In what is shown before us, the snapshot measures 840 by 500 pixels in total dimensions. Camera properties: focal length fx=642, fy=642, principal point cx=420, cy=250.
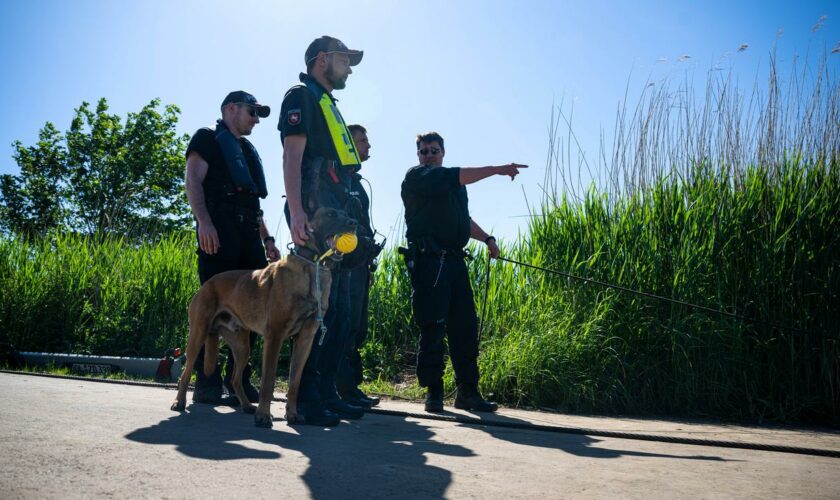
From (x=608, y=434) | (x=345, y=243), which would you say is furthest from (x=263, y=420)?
→ (x=608, y=434)

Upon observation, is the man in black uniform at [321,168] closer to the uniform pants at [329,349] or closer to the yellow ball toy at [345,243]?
the uniform pants at [329,349]

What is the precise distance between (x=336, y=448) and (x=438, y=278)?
7.37 feet

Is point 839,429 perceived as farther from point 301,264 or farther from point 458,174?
point 301,264

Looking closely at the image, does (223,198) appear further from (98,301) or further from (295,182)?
(98,301)

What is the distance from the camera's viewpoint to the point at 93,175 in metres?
32.8

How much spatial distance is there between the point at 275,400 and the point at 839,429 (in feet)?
14.4

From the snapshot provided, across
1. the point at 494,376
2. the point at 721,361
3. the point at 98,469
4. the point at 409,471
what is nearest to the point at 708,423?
the point at 721,361

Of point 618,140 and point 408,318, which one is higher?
point 618,140

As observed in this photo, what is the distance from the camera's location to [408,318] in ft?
25.1

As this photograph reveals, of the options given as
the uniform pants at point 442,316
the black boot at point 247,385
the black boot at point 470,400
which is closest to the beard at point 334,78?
the uniform pants at point 442,316

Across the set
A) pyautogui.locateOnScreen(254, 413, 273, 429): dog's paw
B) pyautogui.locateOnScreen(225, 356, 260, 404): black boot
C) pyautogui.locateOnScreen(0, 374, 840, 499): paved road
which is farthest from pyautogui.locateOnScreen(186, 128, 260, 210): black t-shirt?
pyautogui.locateOnScreen(254, 413, 273, 429): dog's paw

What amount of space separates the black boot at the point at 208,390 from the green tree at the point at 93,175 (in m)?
29.4

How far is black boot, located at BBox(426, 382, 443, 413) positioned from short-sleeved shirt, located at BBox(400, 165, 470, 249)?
1113 mm

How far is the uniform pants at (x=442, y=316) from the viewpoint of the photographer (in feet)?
16.7
